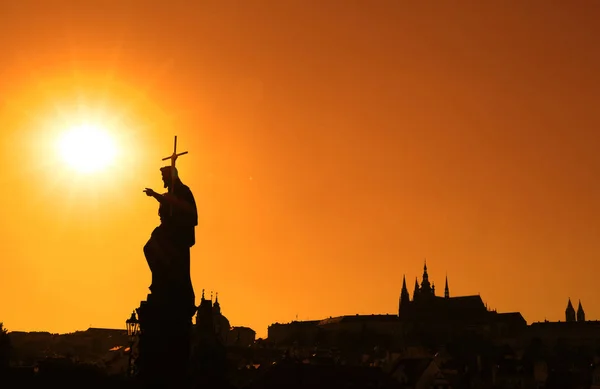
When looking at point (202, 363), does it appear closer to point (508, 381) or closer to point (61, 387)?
point (61, 387)

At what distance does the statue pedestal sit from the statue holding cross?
0.35 m

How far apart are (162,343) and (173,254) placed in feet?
8.02

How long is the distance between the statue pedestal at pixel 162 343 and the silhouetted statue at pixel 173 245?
330 millimetres

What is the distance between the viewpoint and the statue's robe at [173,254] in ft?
90.2

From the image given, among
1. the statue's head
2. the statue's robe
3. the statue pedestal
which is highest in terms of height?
the statue's head

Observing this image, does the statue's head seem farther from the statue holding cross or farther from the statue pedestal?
the statue pedestal

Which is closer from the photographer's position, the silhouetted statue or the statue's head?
the silhouetted statue

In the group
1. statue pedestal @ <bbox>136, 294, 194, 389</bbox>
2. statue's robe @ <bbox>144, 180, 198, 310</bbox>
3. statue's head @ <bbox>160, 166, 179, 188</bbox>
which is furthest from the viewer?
statue's head @ <bbox>160, 166, 179, 188</bbox>

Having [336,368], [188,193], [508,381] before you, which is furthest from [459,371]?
[188,193]

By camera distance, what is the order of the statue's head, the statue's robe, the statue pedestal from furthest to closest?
the statue's head
the statue's robe
the statue pedestal

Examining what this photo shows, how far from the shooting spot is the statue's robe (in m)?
27.5

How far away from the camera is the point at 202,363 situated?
193 ft

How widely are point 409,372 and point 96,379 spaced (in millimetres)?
52794

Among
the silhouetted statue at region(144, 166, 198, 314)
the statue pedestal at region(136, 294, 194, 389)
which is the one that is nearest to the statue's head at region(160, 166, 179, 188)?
the silhouetted statue at region(144, 166, 198, 314)
